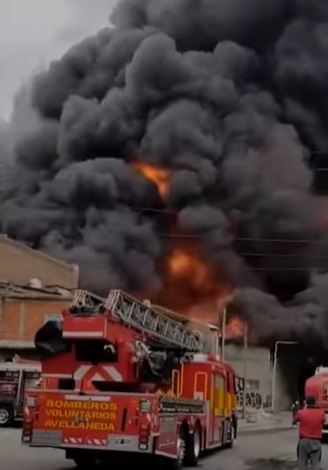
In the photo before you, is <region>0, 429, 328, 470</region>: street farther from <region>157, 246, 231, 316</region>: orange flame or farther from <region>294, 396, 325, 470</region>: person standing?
<region>157, 246, 231, 316</region>: orange flame

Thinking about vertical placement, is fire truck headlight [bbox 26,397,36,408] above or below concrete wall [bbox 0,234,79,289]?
below

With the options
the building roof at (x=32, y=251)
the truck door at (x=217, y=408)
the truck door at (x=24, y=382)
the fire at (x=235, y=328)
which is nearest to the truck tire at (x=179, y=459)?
the truck door at (x=217, y=408)

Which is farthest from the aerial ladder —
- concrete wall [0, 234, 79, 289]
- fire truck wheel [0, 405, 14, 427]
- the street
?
concrete wall [0, 234, 79, 289]

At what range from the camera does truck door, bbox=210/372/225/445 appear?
53.8ft

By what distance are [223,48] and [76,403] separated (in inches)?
1222

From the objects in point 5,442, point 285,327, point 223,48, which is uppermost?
point 223,48

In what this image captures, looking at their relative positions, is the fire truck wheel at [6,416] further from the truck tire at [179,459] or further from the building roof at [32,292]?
the truck tire at [179,459]

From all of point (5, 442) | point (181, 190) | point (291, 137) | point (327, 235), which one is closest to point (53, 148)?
point (181, 190)

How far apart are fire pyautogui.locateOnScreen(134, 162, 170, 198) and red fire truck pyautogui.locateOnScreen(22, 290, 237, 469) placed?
83.4 feet

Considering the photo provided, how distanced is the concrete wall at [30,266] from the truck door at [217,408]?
2482 centimetres

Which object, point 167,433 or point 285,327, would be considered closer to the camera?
point 167,433

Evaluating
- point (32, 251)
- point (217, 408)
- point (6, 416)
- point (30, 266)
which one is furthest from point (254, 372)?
point (217, 408)

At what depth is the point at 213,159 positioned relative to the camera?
39469 millimetres

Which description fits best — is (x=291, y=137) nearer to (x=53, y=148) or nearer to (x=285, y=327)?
(x=285, y=327)
